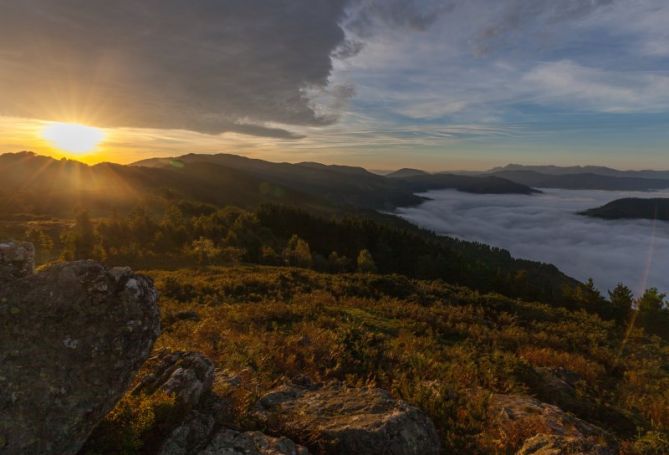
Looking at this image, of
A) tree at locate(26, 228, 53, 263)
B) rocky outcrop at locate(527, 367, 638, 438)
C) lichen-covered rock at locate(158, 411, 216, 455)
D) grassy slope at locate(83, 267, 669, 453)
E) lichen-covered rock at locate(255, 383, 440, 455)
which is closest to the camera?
lichen-covered rock at locate(158, 411, 216, 455)

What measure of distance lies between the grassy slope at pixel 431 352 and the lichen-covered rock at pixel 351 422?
688 mm

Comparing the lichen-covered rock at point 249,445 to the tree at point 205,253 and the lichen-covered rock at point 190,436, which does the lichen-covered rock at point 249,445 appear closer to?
the lichen-covered rock at point 190,436

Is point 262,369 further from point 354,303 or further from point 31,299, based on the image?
point 354,303

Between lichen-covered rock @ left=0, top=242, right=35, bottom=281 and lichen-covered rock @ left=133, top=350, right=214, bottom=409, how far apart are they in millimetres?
2885

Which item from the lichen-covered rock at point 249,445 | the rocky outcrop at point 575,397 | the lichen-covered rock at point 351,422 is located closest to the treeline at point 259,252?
the lichen-covered rock at point 351,422

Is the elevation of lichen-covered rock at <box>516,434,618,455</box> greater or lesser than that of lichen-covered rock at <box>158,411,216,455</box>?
lesser

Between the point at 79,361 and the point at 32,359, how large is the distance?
1.85 ft

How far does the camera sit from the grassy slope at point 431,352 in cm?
914

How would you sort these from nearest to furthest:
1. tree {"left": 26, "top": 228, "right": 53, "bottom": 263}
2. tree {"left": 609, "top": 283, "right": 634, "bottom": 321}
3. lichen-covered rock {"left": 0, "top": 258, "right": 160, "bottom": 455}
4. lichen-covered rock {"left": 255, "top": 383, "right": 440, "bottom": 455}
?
lichen-covered rock {"left": 0, "top": 258, "right": 160, "bottom": 455} → lichen-covered rock {"left": 255, "top": 383, "right": 440, "bottom": 455} → tree {"left": 26, "top": 228, "right": 53, "bottom": 263} → tree {"left": 609, "top": 283, "right": 634, "bottom": 321}

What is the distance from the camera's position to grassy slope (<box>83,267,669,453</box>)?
9141mm

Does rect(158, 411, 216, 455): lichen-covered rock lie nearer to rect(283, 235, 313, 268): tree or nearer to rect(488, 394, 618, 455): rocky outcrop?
rect(488, 394, 618, 455): rocky outcrop

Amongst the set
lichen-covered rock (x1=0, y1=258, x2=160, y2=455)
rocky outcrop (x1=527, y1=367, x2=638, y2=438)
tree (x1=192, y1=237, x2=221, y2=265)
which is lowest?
tree (x1=192, y1=237, x2=221, y2=265)

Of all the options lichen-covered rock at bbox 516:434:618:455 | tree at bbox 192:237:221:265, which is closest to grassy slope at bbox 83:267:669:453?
lichen-covered rock at bbox 516:434:618:455

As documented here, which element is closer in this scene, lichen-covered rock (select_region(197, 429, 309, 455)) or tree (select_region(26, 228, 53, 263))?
lichen-covered rock (select_region(197, 429, 309, 455))
